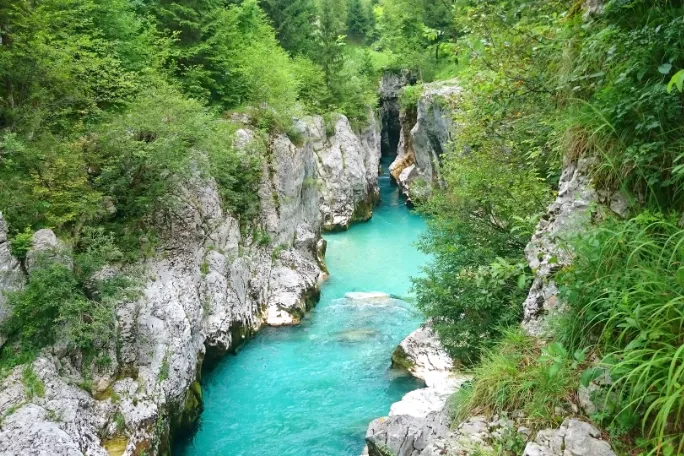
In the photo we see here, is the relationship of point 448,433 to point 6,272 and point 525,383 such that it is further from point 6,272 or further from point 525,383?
point 6,272

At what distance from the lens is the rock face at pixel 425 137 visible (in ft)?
89.1

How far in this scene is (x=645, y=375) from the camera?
10.7 feet

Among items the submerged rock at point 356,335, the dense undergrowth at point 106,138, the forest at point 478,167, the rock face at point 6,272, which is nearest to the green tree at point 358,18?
the forest at point 478,167

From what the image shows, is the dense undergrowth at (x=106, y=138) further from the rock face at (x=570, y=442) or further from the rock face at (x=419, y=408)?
the rock face at (x=570, y=442)

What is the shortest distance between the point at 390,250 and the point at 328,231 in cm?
480

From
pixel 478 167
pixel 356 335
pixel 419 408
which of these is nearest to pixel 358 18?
pixel 356 335

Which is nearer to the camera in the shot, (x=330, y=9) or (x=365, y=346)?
(x=365, y=346)

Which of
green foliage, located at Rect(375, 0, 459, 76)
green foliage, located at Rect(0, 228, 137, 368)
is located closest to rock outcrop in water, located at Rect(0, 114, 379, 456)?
green foliage, located at Rect(0, 228, 137, 368)

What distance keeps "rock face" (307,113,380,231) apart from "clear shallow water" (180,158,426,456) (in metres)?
8.58

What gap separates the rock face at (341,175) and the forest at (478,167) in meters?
6.05

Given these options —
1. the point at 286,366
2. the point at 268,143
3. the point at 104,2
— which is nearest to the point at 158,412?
the point at 286,366

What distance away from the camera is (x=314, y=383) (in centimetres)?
1223

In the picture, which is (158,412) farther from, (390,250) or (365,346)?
(390,250)

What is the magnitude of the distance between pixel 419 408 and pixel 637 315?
6.64 m
